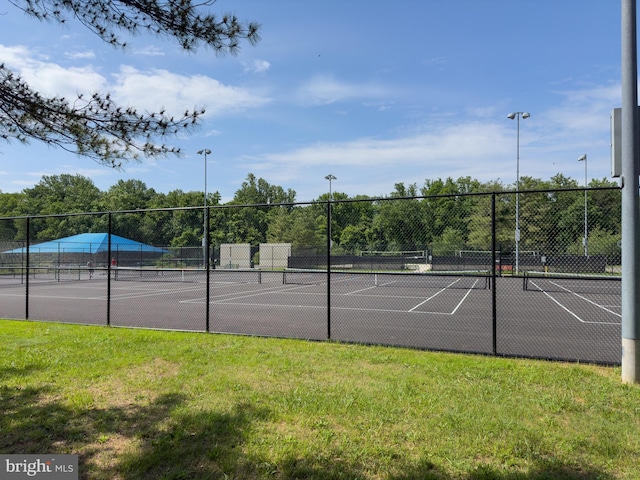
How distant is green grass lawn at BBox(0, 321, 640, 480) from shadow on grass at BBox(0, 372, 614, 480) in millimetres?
15

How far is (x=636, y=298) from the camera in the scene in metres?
5.26

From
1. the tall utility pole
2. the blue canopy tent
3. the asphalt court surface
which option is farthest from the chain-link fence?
the blue canopy tent

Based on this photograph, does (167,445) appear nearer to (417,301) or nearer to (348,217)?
(417,301)

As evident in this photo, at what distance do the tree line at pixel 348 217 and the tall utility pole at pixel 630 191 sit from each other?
77 cm

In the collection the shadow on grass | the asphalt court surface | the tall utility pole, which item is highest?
the tall utility pole

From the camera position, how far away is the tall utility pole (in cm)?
525

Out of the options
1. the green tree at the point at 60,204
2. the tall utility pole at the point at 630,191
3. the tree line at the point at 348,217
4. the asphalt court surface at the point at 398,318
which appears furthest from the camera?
the green tree at the point at 60,204

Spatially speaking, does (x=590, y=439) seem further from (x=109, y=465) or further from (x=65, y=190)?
(x=65, y=190)

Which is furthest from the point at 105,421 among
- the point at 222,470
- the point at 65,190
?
the point at 65,190

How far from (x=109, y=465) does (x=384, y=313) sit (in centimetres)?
965

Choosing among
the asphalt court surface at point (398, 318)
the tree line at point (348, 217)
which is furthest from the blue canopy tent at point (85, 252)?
the asphalt court surface at point (398, 318)

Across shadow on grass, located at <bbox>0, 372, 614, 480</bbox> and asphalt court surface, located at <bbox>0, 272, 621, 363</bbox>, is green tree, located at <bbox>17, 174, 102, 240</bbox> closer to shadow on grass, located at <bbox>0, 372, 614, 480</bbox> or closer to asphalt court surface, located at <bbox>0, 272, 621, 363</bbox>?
asphalt court surface, located at <bbox>0, 272, 621, 363</bbox>

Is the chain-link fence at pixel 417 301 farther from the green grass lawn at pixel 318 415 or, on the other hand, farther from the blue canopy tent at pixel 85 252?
the blue canopy tent at pixel 85 252

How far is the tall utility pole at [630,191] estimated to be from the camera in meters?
5.25
